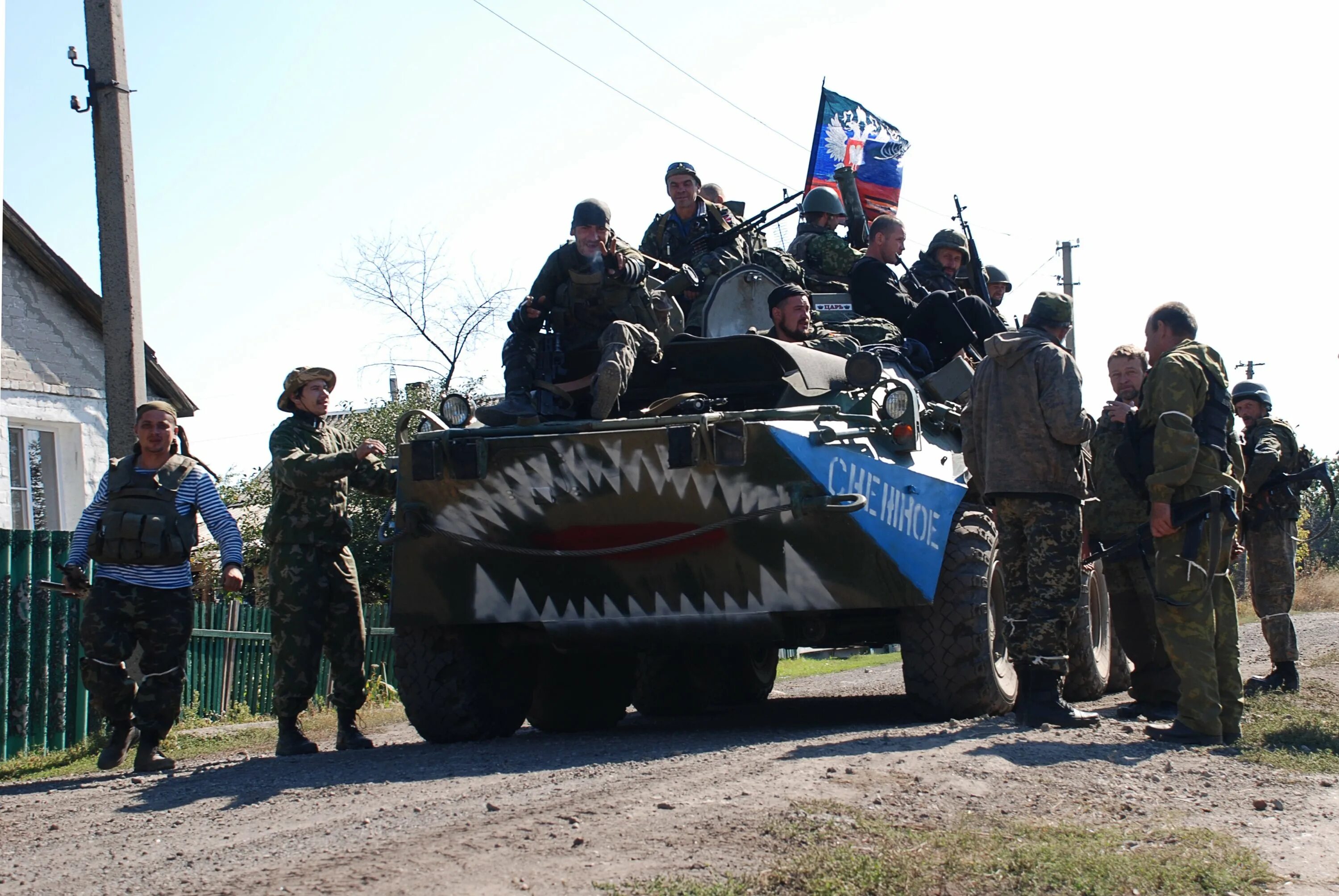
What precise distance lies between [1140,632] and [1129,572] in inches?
12.8

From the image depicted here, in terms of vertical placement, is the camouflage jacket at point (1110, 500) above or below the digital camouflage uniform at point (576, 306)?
below

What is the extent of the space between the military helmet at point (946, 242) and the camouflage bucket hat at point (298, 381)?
420 cm

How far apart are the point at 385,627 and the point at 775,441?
29.9ft

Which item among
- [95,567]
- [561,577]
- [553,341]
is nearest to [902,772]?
[561,577]

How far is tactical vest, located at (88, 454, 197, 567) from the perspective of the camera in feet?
22.1

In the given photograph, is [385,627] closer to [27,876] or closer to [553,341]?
[553,341]

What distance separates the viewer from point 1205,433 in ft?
20.3

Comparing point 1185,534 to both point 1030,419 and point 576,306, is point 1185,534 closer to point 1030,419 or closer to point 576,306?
point 1030,419

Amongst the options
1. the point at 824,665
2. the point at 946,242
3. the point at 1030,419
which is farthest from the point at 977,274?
the point at 824,665

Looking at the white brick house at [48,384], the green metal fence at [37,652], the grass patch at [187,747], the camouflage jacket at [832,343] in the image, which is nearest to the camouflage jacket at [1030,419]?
the camouflage jacket at [832,343]

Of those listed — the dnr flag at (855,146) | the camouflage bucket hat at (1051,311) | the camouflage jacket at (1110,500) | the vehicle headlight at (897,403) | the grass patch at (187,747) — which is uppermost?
the dnr flag at (855,146)

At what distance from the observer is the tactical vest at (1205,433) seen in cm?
620

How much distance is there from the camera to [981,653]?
21.9 ft

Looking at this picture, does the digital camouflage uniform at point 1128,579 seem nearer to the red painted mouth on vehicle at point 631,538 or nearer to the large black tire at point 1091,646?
the large black tire at point 1091,646
